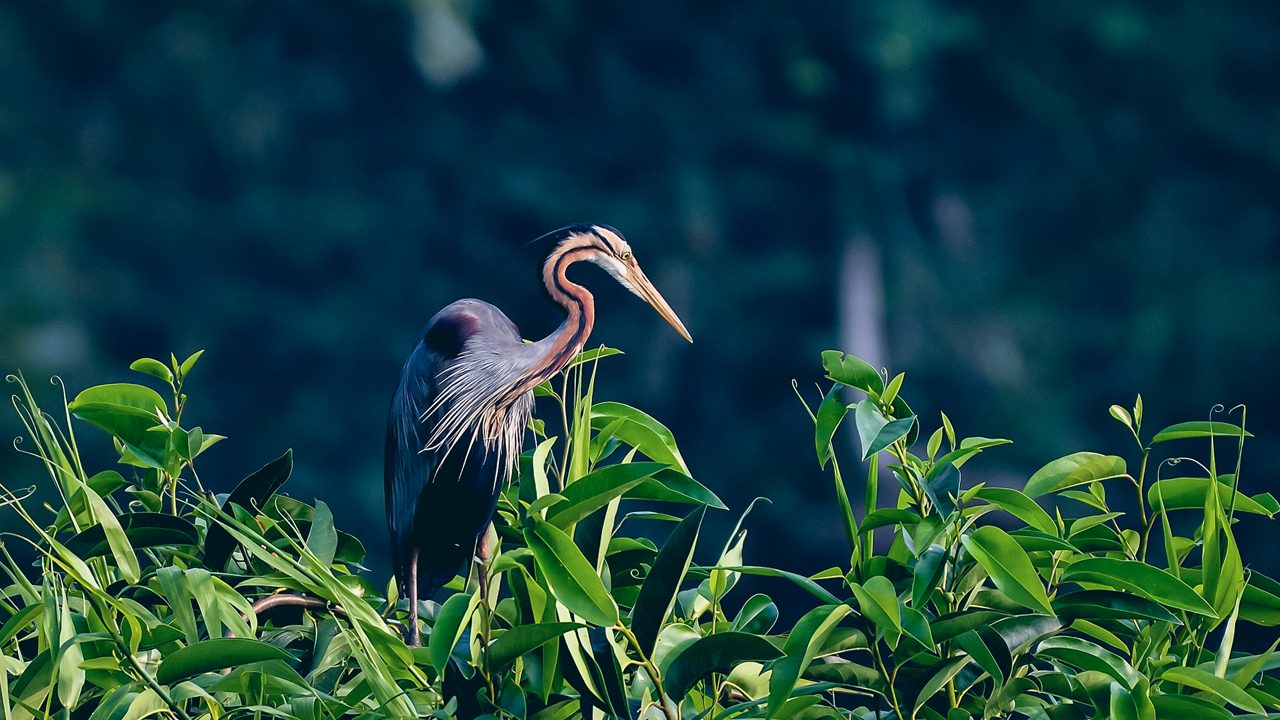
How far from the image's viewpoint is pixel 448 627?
0.65m

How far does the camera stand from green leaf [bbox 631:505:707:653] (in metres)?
0.64

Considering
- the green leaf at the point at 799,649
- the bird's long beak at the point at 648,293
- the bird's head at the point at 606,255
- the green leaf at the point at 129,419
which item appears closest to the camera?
the green leaf at the point at 799,649

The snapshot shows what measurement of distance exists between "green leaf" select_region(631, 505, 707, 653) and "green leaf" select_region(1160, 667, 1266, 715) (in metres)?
0.22

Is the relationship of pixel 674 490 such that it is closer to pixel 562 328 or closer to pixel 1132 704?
pixel 1132 704

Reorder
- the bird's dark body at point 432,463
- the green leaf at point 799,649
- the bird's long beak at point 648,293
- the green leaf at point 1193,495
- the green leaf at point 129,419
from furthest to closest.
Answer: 1. the bird's long beak at point 648,293
2. the bird's dark body at point 432,463
3. the green leaf at point 129,419
4. the green leaf at point 1193,495
5. the green leaf at point 799,649

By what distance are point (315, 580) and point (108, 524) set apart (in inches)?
4.8

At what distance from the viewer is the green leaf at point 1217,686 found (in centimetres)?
61

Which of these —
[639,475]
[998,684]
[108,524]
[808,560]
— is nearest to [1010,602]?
[998,684]

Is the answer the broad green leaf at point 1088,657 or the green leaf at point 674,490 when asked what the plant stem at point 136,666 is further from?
the broad green leaf at point 1088,657

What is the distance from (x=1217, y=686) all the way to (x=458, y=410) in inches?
32.3

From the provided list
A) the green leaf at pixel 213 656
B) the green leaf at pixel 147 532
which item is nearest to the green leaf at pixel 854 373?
the green leaf at pixel 213 656

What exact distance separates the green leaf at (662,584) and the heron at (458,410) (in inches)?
23.7

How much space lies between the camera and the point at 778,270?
6508 millimetres

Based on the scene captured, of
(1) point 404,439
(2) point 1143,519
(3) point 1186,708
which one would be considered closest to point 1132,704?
(3) point 1186,708
